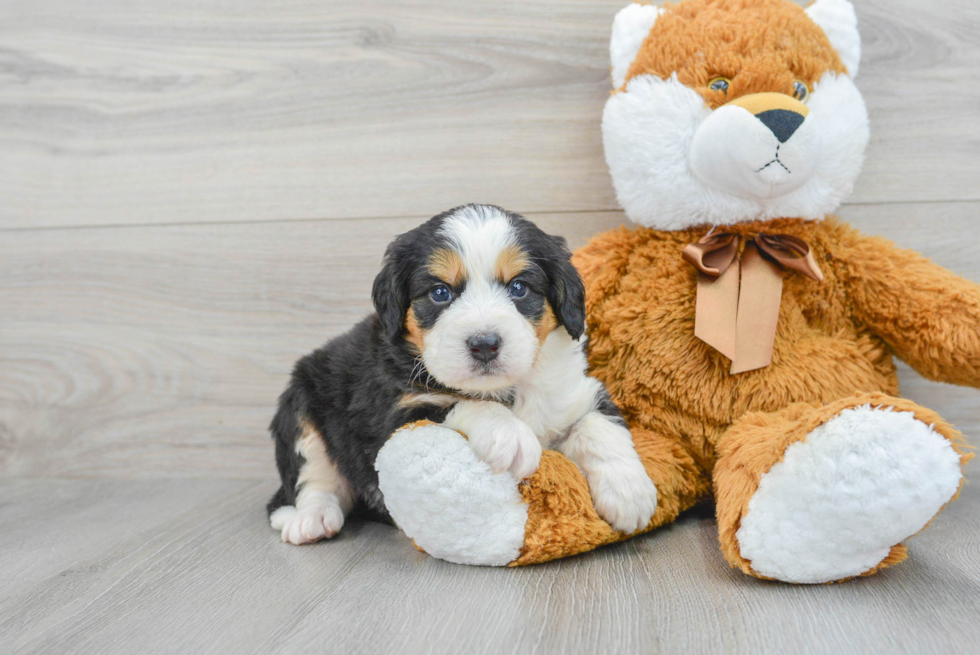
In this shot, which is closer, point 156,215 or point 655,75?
point 655,75

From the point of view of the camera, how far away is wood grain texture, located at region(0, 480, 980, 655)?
3.57 feet

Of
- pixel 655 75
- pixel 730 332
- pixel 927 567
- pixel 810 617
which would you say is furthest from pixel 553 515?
pixel 655 75

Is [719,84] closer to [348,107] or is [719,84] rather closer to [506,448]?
[506,448]

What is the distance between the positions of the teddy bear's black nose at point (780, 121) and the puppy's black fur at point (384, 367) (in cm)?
51

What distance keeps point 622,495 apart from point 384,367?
0.59 m

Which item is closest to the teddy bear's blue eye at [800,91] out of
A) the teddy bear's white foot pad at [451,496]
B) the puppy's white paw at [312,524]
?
the teddy bear's white foot pad at [451,496]

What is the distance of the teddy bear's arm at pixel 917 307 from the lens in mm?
1553

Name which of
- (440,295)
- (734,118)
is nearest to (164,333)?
(440,295)

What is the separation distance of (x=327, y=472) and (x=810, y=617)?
45.4 inches

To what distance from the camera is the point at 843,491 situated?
116 centimetres

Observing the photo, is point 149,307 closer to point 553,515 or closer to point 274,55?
point 274,55

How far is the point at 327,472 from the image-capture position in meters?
1.79

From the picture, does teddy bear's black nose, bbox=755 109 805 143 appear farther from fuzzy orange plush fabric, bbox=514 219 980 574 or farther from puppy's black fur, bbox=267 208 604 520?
puppy's black fur, bbox=267 208 604 520

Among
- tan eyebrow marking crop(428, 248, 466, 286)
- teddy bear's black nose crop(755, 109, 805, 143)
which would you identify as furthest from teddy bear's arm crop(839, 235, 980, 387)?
tan eyebrow marking crop(428, 248, 466, 286)
